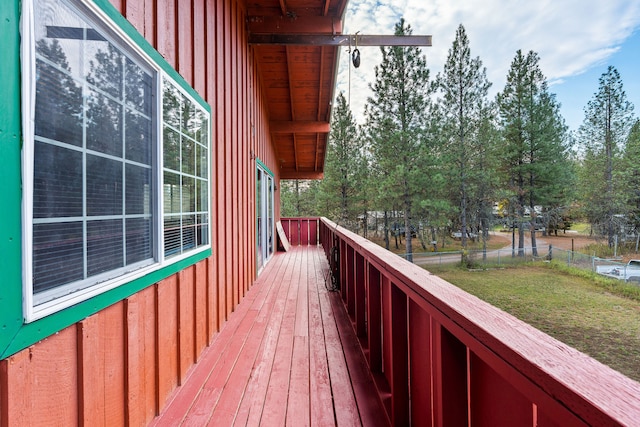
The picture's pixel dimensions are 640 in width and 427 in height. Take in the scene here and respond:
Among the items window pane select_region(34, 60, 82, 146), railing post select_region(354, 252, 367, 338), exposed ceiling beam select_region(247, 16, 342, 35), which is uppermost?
exposed ceiling beam select_region(247, 16, 342, 35)

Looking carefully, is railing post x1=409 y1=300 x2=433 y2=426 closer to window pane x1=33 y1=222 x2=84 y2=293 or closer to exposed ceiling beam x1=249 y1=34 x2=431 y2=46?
window pane x1=33 y1=222 x2=84 y2=293

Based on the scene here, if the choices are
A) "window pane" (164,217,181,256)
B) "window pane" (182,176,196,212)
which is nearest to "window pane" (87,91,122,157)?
"window pane" (164,217,181,256)

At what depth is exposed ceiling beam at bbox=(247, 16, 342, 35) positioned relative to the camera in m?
4.19

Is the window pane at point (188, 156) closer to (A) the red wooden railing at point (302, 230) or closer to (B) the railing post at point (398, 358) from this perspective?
(B) the railing post at point (398, 358)

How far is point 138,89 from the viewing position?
163 centimetres

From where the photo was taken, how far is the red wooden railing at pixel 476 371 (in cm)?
45

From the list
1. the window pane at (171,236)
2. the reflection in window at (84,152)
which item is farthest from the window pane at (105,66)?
the window pane at (171,236)

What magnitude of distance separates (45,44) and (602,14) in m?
8.98

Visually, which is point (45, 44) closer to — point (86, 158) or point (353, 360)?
point (86, 158)

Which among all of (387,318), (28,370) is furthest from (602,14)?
(28,370)

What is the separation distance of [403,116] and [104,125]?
15.7 meters

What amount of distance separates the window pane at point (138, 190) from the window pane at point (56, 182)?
330mm

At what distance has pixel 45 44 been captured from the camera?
3.40 feet

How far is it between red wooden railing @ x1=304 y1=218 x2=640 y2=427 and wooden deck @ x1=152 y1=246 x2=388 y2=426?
273 millimetres
